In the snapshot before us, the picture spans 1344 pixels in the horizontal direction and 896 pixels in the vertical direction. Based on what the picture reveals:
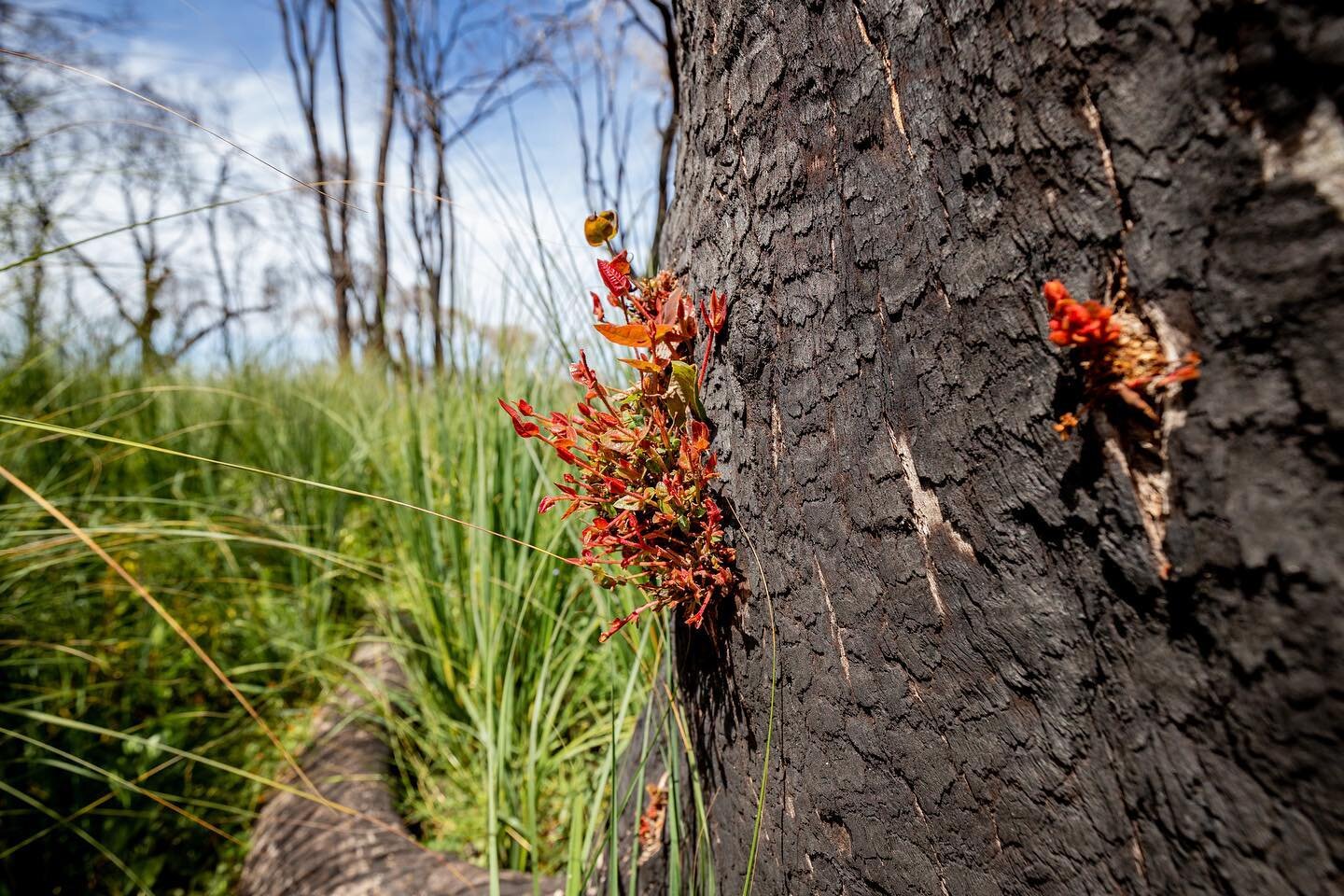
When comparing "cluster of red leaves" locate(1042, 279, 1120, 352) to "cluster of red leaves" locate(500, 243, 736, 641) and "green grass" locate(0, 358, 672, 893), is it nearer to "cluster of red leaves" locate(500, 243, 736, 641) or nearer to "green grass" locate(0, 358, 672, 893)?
"cluster of red leaves" locate(500, 243, 736, 641)

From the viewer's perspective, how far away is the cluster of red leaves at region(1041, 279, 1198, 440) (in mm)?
515

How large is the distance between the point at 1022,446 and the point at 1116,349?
4.6 inches

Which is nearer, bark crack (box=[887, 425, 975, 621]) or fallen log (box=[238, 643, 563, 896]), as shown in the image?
bark crack (box=[887, 425, 975, 621])

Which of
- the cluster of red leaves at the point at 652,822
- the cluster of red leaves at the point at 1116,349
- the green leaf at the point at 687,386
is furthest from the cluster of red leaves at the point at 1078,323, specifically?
the cluster of red leaves at the point at 652,822

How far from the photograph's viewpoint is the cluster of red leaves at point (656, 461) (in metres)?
0.96

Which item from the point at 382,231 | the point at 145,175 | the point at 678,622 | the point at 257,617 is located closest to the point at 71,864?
the point at 257,617

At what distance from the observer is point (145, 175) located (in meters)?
1.53

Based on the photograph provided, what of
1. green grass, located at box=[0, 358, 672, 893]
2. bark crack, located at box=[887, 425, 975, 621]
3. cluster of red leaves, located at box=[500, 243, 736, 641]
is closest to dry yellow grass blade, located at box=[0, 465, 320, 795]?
green grass, located at box=[0, 358, 672, 893]

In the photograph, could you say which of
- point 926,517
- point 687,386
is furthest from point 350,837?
point 926,517

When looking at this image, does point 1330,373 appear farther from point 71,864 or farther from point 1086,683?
point 71,864

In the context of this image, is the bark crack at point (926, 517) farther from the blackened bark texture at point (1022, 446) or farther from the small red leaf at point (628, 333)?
the small red leaf at point (628, 333)

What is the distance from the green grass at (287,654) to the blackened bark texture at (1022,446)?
65 centimetres

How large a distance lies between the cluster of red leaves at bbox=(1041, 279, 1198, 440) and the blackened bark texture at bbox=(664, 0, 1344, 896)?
0.02 m

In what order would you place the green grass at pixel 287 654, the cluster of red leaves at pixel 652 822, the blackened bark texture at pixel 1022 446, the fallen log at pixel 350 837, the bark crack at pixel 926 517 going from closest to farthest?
the blackened bark texture at pixel 1022 446 → the bark crack at pixel 926 517 → the cluster of red leaves at pixel 652 822 → the fallen log at pixel 350 837 → the green grass at pixel 287 654
